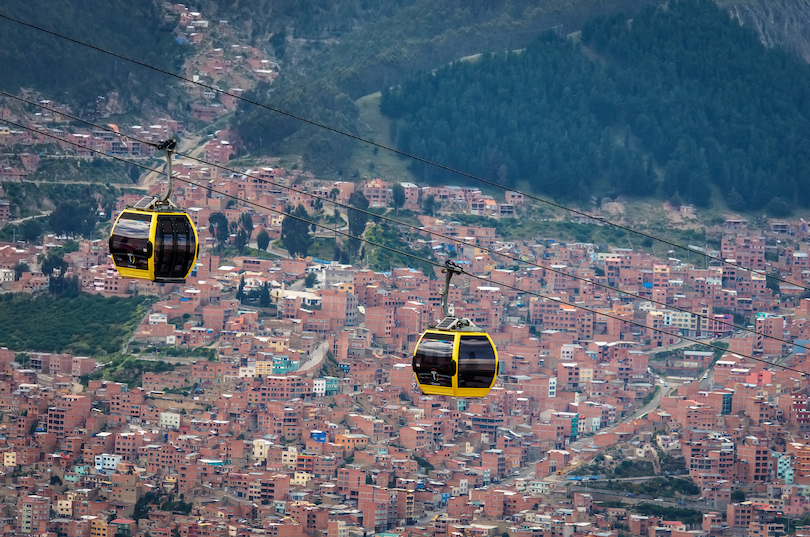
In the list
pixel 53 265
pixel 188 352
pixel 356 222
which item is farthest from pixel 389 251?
pixel 188 352

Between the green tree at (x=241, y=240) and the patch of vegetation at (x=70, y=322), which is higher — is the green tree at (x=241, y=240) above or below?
above

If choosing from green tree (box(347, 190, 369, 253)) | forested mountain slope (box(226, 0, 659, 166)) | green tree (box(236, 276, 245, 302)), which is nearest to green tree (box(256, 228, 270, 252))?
green tree (box(347, 190, 369, 253))

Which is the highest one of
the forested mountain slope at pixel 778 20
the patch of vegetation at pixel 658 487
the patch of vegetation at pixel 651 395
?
the forested mountain slope at pixel 778 20

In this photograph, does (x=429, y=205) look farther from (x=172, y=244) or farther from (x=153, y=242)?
(x=153, y=242)

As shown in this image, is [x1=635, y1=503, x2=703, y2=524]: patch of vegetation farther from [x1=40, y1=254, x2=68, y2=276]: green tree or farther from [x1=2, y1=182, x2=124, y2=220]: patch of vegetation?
[x1=2, y1=182, x2=124, y2=220]: patch of vegetation

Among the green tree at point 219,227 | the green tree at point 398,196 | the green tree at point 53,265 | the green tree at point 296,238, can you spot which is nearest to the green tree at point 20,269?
the green tree at point 53,265

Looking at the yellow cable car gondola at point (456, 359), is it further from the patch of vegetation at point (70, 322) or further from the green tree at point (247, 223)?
the green tree at point (247, 223)

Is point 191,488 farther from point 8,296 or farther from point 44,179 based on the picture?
point 44,179
